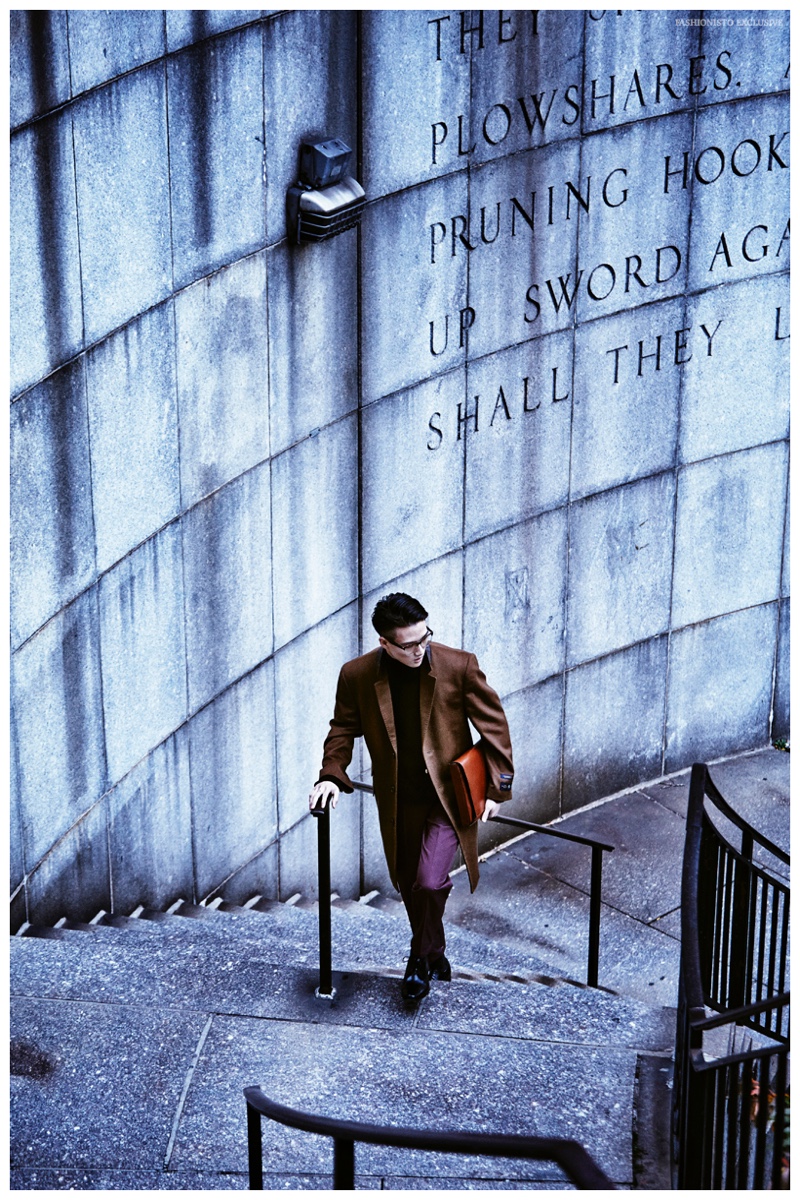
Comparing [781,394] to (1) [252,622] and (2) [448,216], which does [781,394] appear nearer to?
(2) [448,216]

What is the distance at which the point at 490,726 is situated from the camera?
20.1 ft

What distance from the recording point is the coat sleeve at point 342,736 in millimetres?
6152

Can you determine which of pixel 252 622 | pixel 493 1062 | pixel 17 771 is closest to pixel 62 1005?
pixel 17 771

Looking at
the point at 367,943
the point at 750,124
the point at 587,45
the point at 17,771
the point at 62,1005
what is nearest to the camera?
the point at 62,1005

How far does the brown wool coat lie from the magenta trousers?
0.05 m

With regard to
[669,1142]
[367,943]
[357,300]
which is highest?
[357,300]

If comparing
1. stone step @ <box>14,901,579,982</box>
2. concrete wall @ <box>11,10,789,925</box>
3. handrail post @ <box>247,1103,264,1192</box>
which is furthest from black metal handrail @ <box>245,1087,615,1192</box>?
concrete wall @ <box>11,10,789,925</box>

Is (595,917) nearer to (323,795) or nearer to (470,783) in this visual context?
(470,783)

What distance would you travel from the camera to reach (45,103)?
5.85 metres

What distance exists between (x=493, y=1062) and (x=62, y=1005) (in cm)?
153

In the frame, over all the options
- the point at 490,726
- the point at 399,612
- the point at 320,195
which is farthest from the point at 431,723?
the point at 320,195

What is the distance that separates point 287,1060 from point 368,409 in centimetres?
395

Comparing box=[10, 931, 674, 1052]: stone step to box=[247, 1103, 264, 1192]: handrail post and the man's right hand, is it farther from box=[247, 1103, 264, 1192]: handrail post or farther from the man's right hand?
box=[247, 1103, 264, 1192]: handrail post

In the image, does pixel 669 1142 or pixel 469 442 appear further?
pixel 469 442
